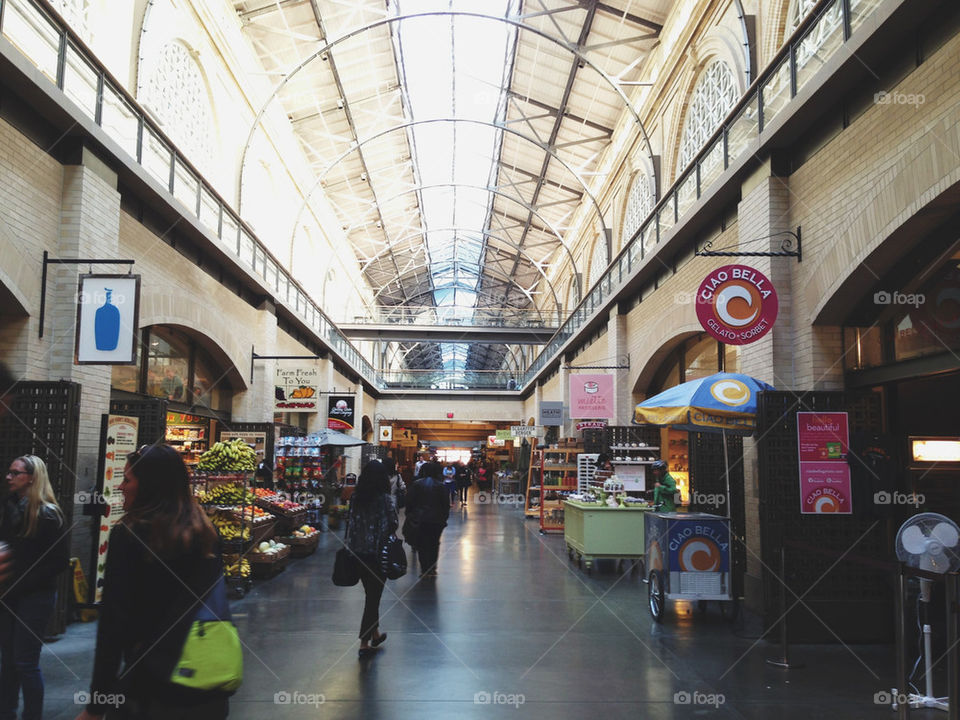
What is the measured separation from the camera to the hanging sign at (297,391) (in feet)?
58.2

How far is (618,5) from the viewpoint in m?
17.1

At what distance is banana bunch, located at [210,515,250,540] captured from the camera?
31.5 feet

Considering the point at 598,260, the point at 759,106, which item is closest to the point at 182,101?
the point at 759,106

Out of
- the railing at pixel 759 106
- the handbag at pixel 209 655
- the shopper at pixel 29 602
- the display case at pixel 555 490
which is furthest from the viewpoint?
the display case at pixel 555 490

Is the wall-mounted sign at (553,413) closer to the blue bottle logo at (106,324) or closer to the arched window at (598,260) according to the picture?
the arched window at (598,260)

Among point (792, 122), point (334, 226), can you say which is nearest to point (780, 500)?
point (792, 122)

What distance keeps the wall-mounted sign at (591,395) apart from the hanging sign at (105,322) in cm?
1095

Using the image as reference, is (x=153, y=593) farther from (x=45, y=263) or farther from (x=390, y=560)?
(x=45, y=263)

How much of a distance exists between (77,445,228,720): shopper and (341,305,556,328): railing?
28.8m

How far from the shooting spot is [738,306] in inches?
315

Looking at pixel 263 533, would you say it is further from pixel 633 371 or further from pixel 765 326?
pixel 633 371

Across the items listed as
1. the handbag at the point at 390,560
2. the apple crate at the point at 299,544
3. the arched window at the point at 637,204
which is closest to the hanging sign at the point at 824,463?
the handbag at the point at 390,560

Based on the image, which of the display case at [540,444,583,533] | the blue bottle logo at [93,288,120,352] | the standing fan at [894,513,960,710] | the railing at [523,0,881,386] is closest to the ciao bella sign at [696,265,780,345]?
the railing at [523,0,881,386]

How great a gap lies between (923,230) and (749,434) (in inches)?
120
